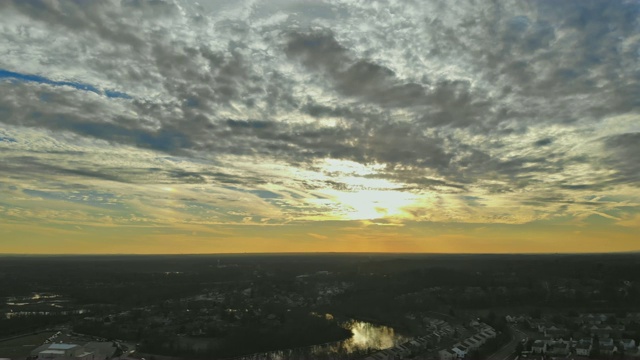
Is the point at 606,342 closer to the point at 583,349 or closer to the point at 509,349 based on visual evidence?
the point at 583,349

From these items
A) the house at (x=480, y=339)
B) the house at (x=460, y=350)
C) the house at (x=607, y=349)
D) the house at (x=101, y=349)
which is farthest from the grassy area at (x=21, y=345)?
the house at (x=607, y=349)

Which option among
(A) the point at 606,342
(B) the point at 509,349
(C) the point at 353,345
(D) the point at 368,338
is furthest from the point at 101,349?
(A) the point at 606,342

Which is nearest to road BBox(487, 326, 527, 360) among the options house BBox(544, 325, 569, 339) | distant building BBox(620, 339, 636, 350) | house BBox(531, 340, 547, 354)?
house BBox(531, 340, 547, 354)

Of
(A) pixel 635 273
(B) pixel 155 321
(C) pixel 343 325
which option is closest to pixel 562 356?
(C) pixel 343 325

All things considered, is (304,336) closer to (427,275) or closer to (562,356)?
(562,356)

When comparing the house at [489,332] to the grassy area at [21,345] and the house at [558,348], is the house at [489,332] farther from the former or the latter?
the grassy area at [21,345]

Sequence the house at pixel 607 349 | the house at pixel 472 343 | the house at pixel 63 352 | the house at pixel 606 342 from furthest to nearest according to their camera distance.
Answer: the house at pixel 472 343
the house at pixel 606 342
the house at pixel 607 349
the house at pixel 63 352

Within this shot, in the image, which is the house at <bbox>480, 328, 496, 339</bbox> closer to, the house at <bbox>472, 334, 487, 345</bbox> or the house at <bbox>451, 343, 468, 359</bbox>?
the house at <bbox>472, 334, 487, 345</bbox>
